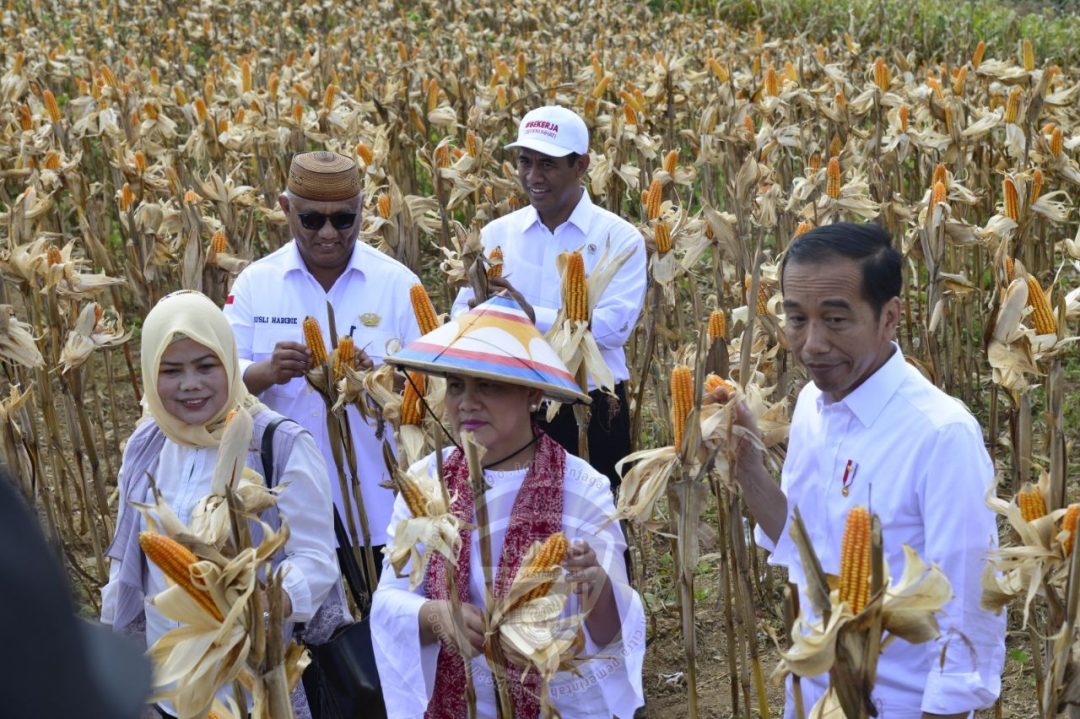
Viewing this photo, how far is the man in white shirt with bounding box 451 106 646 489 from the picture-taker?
15.1ft

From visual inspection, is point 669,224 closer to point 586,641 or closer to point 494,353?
point 494,353

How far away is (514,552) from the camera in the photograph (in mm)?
2586

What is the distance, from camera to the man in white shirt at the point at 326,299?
4051 mm

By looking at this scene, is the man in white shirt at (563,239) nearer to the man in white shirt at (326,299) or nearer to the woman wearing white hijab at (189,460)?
the man in white shirt at (326,299)

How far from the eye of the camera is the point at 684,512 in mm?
2824

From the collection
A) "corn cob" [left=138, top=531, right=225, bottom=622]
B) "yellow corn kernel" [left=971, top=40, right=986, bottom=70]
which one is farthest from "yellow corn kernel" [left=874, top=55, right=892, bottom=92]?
"corn cob" [left=138, top=531, right=225, bottom=622]

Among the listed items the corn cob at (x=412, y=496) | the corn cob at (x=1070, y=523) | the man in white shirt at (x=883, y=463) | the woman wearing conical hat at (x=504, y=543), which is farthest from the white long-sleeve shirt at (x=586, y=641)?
the corn cob at (x=1070, y=523)

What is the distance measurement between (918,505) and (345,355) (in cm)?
182

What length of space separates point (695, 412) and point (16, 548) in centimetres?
191

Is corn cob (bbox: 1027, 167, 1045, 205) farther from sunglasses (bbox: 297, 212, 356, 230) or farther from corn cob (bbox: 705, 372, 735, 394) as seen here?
corn cob (bbox: 705, 372, 735, 394)

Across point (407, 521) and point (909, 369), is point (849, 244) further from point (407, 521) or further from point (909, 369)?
point (407, 521)

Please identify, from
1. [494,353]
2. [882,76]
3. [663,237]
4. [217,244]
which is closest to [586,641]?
[494,353]

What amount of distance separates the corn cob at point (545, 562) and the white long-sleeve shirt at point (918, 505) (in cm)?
41

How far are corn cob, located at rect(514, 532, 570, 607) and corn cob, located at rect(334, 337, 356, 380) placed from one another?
1.53 meters
